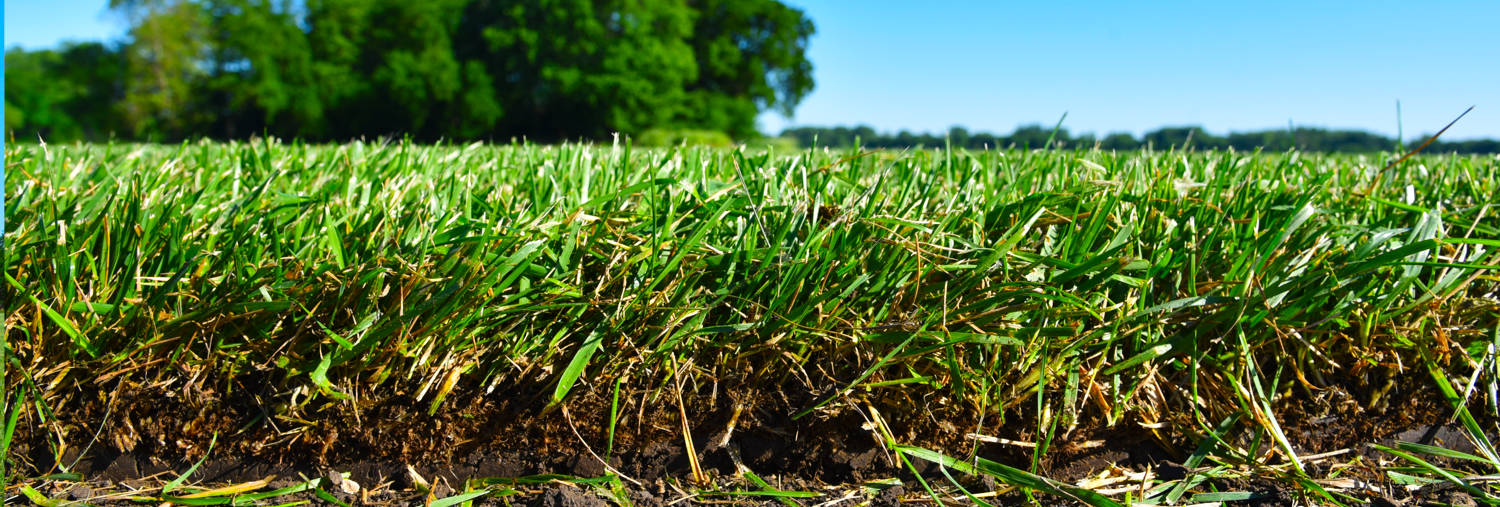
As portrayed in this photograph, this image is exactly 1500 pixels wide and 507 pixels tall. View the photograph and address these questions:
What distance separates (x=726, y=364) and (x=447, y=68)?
28.3 metres

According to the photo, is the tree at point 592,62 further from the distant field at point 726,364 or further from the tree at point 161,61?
the distant field at point 726,364

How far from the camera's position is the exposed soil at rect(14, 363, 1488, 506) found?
1.36 metres

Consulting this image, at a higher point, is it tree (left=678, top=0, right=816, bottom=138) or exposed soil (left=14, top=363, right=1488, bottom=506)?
tree (left=678, top=0, right=816, bottom=138)

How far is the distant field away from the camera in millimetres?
1341

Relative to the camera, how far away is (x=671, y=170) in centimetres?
197

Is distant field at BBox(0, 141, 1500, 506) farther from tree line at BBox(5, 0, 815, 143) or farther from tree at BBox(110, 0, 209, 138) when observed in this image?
tree at BBox(110, 0, 209, 138)

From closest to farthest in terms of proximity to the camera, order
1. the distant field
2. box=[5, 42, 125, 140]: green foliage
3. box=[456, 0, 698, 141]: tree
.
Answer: the distant field, box=[456, 0, 698, 141]: tree, box=[5, 42, 125, 140]: green foliage

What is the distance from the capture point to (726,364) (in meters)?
1.38

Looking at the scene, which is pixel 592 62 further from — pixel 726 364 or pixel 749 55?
pixel 726 364

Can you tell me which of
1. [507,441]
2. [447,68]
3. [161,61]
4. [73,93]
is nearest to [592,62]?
[447,68]

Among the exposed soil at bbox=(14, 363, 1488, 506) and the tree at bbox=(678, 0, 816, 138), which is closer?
the exposed soil at bbox=(14, 363, 1488, 506)

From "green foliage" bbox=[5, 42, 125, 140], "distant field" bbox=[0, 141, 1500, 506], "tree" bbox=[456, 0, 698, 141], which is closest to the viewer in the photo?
"distant field" bbox=[0, 141, 1500, 506]

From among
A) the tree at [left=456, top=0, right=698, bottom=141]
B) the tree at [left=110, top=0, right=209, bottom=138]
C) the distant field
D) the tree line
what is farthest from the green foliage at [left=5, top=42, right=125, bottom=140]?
the distant field

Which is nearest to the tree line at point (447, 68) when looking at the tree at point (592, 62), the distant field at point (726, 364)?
the tree at point (592, 62)
